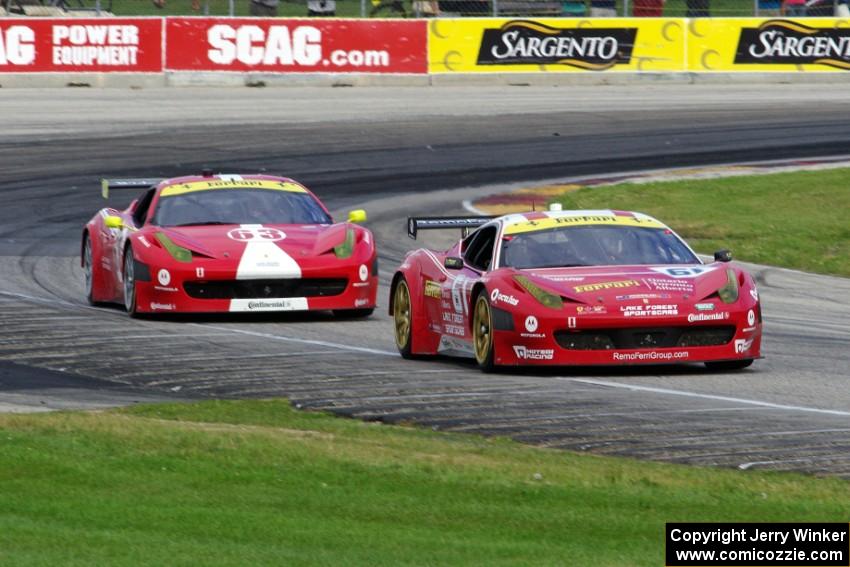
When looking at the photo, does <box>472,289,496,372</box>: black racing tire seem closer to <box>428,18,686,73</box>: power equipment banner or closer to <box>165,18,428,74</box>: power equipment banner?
<box>165,18,428,74</box>: power equipment banner

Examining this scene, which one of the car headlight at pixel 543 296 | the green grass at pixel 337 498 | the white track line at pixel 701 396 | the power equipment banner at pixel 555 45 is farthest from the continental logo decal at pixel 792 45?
the green grass at pixel 337 498

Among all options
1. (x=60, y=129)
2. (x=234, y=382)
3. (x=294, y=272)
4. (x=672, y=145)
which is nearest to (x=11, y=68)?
(x=60, y=129)

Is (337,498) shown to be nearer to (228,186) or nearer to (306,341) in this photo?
(306,341)

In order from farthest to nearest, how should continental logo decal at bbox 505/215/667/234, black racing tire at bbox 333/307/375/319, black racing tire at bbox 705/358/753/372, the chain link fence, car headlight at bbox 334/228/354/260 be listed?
the chain link fence < black racing tire at bbox 333/307/375/319 < car headlight at bbox 334/228/354/260 < continental logo decal at bbox 505/215/667/234 < black racing tire at bbox 705/358/753/372

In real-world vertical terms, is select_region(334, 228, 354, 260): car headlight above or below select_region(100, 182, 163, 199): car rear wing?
below

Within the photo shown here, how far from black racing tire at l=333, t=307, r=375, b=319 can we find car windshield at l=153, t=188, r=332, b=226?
89 centimetres

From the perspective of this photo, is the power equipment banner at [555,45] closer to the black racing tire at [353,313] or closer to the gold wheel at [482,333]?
the black racing tire at [353,313]

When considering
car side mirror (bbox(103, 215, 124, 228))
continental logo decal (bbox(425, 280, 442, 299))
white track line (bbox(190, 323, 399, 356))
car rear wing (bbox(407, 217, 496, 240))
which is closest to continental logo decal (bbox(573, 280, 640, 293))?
continental logo decal (bbox(425, 280, 442, 299))

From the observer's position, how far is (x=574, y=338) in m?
12.6

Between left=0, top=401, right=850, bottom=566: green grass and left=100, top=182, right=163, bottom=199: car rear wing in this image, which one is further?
left=100, top=182, right=163, bottom=199: car rear wing

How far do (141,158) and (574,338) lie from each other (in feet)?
57.9

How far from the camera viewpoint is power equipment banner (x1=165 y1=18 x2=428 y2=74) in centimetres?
3744

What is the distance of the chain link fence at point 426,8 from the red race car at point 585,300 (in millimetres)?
24664

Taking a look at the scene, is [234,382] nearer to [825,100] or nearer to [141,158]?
[141,158]
